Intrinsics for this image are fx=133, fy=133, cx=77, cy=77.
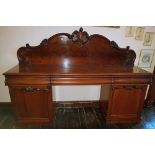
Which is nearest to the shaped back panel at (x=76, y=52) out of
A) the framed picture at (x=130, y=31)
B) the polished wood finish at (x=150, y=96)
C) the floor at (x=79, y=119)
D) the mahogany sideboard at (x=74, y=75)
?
the mahogany sideboard at (x=74, y=75)

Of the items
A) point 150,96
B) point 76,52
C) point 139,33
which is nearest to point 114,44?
point 139,33

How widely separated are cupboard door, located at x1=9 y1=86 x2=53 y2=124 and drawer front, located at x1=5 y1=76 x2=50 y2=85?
65 millimetres

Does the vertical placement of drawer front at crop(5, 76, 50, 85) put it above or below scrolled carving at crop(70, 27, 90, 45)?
below

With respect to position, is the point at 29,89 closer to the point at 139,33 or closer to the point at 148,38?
the point at 139,33

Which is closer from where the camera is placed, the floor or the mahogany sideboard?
the mahogany sideboard

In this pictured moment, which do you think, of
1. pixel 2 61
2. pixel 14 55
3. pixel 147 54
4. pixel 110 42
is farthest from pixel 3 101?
pixel 147 54

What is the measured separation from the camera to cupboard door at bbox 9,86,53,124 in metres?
1.60

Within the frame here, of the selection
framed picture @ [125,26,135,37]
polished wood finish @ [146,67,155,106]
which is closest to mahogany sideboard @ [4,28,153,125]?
framed picture @ [125,26,135,37]

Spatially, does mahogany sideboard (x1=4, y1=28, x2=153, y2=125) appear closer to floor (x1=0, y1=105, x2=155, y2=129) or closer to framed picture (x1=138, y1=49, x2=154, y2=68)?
floor (x1=0, y1=105, x2=155, y2=129)

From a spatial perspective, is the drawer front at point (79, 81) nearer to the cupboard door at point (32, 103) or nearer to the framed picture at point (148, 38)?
the cupboard door at point (32, 103)

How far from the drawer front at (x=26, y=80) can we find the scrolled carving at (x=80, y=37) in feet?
2.38

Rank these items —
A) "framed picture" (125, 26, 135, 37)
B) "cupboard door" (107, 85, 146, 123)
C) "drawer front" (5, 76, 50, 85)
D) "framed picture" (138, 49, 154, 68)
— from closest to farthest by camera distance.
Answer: "drawer front" (5, 76, 50, 85), "cupboard door" (107, 85, 146, 123), "framed picture" (125, 26, 135, 37), "framed picture" (138, 49, 154, 68)

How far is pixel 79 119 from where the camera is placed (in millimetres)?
2021

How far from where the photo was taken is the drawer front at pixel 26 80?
154 cm
